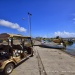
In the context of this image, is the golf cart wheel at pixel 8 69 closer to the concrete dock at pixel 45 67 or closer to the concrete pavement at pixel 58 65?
the concrete dock at pixel 45 67

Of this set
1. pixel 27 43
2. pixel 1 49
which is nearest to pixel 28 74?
pixel 1 49

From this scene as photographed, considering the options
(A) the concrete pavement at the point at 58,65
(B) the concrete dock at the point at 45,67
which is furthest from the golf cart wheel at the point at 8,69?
(A) the concrete pavement at the point at 58,65

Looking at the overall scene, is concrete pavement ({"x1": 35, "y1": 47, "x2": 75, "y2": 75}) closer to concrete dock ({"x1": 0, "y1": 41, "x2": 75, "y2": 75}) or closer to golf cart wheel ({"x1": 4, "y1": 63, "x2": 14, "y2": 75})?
concrete dock ({"x1": 0, "y1": 41, "x2": 75, "y2": 75})

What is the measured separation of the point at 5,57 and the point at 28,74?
1845 millimetres

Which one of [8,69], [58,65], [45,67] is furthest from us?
[58,65]

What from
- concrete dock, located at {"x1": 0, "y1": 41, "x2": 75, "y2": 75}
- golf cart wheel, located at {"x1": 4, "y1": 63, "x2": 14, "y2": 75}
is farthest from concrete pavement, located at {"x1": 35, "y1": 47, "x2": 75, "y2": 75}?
golf cart wheel, located at {"x1": 4, "y1": 63, "x2": 14, "y2": 75}

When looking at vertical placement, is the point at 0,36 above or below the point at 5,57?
above

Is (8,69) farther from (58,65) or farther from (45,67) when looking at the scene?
(58,65)

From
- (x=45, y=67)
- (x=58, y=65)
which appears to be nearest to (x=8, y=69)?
(x=45, y=67)

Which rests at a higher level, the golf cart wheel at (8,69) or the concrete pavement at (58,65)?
the golf cart wheel at (8,69)

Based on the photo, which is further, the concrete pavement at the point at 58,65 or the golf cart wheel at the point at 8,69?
the concrete pavement at the point at 58,65

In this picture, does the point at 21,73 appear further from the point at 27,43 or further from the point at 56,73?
the point at 27,43

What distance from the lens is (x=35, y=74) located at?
713cm

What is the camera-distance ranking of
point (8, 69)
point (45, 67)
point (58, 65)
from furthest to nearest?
point (58, 65) → point (45, 67) → point (8, 69)
